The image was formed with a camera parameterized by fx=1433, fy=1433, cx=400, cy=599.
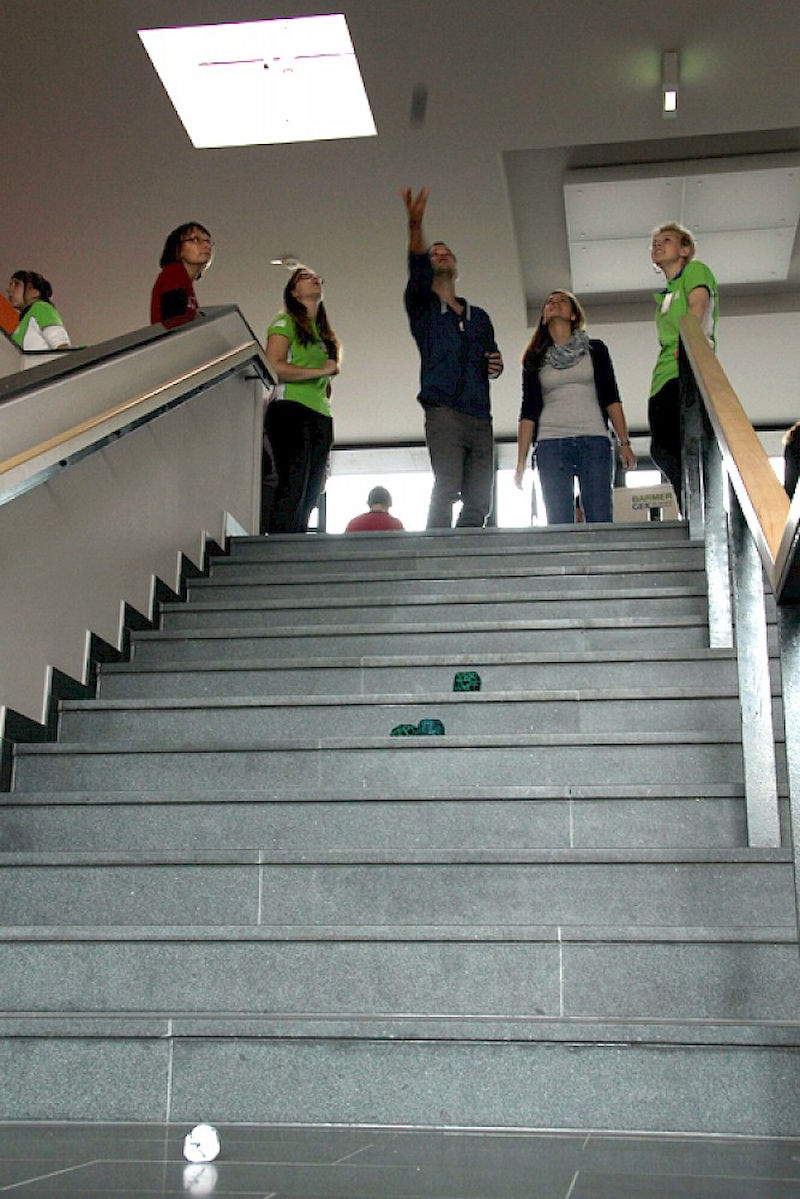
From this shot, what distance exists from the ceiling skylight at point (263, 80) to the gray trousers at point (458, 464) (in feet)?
8.86

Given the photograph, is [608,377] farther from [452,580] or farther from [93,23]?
[93,23]

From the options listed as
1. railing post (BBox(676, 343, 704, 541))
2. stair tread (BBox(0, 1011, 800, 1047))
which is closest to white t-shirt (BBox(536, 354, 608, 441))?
railing post (BBox(676, 343, 704, 541))

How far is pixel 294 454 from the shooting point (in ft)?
22.0

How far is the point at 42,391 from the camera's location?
150 inches

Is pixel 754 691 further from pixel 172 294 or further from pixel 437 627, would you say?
pixel 172 294

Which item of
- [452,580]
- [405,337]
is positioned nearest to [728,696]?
[452,580]

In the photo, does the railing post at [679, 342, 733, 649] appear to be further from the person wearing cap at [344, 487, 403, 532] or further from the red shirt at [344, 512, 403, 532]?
the red shirt at [344, 512, 403, 532]

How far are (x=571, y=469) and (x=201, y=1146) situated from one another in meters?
4.63

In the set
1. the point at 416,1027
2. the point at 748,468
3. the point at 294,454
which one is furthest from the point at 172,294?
the point at 416,1027

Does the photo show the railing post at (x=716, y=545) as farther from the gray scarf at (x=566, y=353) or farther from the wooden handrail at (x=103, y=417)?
the gray scarf at (x=566, y=353)

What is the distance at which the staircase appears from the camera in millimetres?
2469

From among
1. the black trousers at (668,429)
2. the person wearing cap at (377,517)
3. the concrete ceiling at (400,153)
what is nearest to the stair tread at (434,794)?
the black trousers at (668,429)

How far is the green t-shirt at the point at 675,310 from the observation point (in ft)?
20.0

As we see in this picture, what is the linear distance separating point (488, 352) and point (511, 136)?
2.77 m
